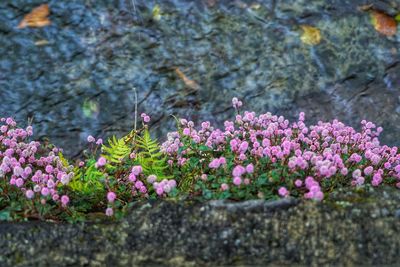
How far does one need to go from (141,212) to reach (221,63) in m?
2.39

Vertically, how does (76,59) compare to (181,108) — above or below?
above

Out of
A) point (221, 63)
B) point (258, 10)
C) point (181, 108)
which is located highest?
point (258, 10)

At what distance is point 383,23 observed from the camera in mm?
5516

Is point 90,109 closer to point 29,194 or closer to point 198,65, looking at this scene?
point 198,65

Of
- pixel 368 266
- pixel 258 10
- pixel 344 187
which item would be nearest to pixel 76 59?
pixel 258 10

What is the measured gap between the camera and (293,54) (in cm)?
550

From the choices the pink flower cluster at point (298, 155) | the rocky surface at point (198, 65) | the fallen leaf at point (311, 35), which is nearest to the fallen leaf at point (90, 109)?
the rocky surface at point (198, 65)

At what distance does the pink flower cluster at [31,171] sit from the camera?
3.59m

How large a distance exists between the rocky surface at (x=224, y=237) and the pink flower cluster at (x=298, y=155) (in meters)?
0.18

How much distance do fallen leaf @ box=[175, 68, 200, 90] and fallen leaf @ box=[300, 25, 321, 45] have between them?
1.19 m

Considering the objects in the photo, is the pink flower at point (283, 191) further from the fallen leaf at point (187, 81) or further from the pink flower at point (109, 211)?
the fallen leaf at point (187, 81)

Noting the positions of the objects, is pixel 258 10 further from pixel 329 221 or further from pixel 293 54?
pixel 329 221

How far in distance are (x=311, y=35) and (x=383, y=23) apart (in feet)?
2.44

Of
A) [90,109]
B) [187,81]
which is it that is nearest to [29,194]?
[90,109]
